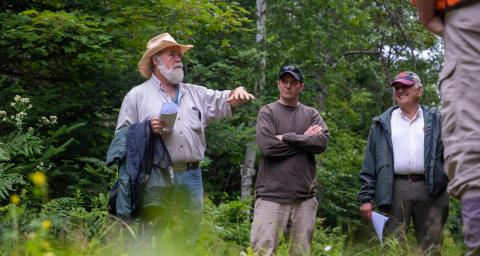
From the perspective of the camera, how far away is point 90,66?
9.67 meters

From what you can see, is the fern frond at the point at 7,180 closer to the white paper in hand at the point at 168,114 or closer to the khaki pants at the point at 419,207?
the white paper in hand at the point at 168,114

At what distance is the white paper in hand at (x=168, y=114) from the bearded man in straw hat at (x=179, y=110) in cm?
2

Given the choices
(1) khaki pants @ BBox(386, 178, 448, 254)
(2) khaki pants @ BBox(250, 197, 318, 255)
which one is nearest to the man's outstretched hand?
(2) khaki pants @ BBox(250, 197, 318, 255)

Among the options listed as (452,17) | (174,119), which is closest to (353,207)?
(174,119)

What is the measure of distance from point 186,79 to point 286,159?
4.98m

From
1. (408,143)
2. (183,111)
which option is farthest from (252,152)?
(183,111)

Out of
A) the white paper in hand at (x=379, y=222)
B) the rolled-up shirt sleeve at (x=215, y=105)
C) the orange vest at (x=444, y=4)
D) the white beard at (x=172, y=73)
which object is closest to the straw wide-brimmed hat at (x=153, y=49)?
the white beard at (x=172, y=73)

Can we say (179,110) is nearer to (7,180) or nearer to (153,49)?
(153,49)

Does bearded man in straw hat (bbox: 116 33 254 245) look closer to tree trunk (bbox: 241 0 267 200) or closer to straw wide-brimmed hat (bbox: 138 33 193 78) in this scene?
straw wide-brimmed hat (bbox: 138 33 193 78)

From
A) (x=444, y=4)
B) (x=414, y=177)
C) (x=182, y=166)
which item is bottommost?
(x=414, y=177)

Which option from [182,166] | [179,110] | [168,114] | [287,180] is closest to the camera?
[168,114]

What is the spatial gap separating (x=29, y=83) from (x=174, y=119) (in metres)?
4.89

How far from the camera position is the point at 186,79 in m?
11.3

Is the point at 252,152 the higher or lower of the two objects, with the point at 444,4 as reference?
lower
